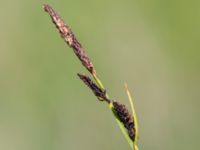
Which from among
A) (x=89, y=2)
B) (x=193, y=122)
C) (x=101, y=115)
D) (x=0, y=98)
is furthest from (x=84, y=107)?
(x=89, y=2)

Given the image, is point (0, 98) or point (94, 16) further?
point (94, 16)

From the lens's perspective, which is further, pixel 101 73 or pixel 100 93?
pixel 101 73

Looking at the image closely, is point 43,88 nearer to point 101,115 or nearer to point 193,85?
point 101,115

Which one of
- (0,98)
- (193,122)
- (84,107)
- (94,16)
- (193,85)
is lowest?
(193,122)

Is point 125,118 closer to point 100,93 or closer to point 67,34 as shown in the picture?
point 100,93

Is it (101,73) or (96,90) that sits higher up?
(101,73)

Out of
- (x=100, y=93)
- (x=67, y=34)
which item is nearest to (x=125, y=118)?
(x=100, y=93)
